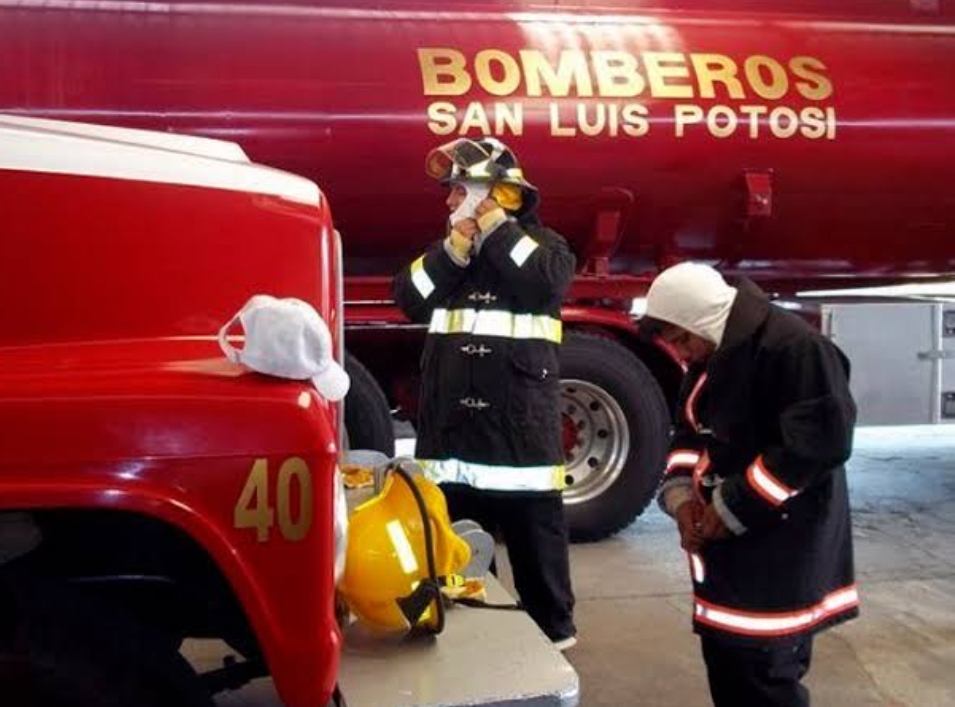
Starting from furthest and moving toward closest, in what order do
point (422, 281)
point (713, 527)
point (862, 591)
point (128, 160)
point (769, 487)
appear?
point (862, 591) < point (422, 281) < point (713, 527) < point (769, 487) < point (128, 160)

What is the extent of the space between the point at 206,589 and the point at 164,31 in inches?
137

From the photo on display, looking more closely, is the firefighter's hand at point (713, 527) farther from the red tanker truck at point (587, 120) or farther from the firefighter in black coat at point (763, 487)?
the red tanker truck at point (587, 120)

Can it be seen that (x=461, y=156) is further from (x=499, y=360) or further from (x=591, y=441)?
(x=591, y=441)

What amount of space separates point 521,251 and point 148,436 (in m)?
2.06

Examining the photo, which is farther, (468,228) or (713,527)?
(468,228)

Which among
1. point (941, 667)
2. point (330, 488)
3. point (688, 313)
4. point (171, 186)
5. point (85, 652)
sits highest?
point (171, 186)

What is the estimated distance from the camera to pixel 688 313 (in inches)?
114

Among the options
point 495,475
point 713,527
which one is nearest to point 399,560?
point 713,527

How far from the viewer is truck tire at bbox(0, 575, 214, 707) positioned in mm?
1862

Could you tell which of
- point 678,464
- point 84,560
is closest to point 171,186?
point 84,560

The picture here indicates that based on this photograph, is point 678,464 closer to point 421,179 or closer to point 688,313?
point 688,313

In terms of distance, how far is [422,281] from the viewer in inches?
155

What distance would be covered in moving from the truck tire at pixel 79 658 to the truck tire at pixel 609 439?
12.1 ft

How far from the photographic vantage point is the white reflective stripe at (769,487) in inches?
108
